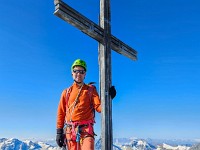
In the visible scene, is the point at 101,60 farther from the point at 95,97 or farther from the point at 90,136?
the point at 90,136

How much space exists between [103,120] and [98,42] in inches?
85.2

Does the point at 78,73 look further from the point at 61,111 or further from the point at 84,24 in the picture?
the point at 84,24

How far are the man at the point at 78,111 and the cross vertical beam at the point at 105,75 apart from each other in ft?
0.58

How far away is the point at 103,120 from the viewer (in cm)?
775

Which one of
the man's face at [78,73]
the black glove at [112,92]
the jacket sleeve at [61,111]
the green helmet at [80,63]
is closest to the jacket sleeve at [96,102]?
the black glove at [112,92]

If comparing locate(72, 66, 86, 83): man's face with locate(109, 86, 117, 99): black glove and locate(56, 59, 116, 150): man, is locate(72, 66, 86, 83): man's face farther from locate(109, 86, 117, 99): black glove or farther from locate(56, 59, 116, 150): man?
locate(109, 86, 117, 99): black glove

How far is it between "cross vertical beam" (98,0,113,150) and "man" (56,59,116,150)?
0.58 feet

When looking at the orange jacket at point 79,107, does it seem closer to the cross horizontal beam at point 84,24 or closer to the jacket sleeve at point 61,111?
the jacket sleeve at point 61,111

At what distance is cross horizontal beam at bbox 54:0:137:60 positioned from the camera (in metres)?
7.24

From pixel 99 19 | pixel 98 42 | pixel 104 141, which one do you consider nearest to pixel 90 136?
pixel 104 141

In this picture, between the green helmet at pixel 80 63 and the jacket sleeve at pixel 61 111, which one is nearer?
the green helmet at pixel 80 63

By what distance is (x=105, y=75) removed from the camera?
317 inches

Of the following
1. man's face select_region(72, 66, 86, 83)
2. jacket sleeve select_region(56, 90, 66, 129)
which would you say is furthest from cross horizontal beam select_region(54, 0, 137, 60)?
jacket sleeve select_region(56, 90, 66, 129)

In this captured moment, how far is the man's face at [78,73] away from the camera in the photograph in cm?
797
